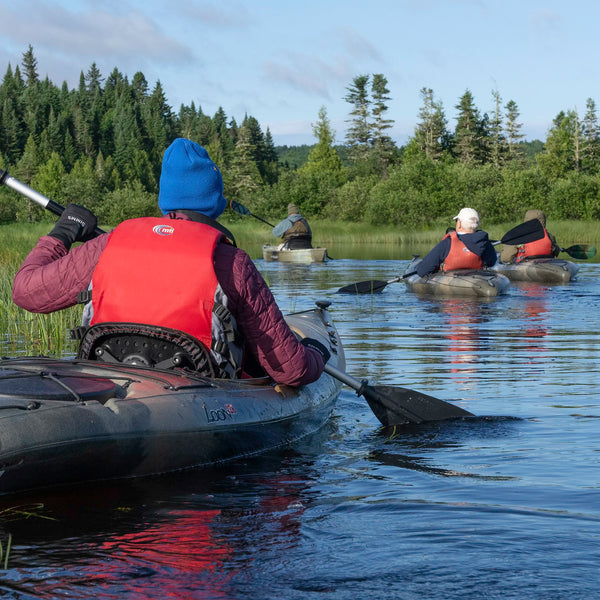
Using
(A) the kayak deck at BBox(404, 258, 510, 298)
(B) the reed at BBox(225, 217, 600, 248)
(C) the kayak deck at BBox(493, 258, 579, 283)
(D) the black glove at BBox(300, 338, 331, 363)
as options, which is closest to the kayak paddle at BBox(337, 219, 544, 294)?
(A) the kayak deck at BBox(404, 258, 510, 298)

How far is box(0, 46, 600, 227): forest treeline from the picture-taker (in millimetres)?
52938

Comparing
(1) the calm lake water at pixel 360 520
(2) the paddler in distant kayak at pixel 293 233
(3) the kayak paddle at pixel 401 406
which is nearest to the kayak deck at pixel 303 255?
(2) the paddler in distant kayak at pixel 293 233

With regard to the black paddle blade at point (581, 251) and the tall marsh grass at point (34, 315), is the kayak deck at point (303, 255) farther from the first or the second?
the black paddle blade at point (581, 251)

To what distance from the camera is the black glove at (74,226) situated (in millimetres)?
4941

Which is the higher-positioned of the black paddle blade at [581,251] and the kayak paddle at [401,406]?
the black paddle blade at [581,251]

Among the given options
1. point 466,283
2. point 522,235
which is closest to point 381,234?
point 466,283

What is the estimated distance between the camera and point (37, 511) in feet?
13.1

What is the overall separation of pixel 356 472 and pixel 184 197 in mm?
1673

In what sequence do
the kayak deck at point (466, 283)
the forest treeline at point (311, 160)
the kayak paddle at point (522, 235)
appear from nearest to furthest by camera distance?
the kayak paddle at point (522, 235)
the kayak deck at point (466, 283)
the forest treeline at point (311, 160)

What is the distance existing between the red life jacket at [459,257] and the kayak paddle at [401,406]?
9316mm

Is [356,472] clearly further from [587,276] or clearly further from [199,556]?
[587,276]

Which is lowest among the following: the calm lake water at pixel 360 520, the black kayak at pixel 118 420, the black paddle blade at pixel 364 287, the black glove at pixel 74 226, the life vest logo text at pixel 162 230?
the calm lake water at pixel 360 520

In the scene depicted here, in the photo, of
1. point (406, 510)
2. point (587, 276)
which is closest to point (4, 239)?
point (587, 276)

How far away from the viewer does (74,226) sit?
500 cm
